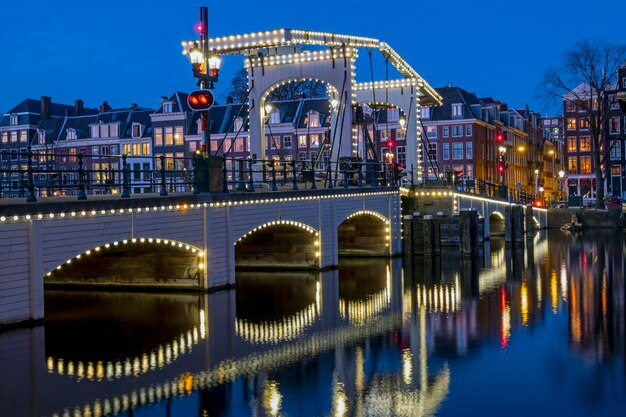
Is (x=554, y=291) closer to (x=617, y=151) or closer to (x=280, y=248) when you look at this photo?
(x=280, y=248)

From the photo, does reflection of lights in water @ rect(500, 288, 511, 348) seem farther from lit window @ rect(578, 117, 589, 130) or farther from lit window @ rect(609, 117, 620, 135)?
lit window @ rect(578, 117, 589, 130)

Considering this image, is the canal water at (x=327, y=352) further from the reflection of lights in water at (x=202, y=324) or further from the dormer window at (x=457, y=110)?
the dormer window at (x=457, y=110)

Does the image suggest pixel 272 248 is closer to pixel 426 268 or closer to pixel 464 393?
pixel 426 268

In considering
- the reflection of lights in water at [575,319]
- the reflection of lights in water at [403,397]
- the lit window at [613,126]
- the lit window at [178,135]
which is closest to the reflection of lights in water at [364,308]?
the reflection of lights in water at [575,319]

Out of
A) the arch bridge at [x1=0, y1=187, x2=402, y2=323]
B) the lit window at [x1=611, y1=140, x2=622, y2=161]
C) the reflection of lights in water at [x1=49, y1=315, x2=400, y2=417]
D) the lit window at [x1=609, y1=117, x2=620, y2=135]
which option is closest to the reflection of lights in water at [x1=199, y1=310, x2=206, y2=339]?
the reflection of lights in water at [x1=49, y1=315, x2=400, y2=417]

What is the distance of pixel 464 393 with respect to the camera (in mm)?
12094

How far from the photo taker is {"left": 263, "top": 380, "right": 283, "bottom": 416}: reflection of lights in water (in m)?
11.2

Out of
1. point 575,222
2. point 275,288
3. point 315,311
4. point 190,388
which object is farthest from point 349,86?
point 575,222

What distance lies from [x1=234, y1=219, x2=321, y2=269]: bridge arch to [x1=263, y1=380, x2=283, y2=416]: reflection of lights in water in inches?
607

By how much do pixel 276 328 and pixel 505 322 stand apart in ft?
16.9

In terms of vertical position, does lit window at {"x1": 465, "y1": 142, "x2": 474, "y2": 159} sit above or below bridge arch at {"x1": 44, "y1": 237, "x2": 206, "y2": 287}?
above

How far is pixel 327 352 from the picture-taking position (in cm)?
1505

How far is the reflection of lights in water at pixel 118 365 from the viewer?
44.5 ft

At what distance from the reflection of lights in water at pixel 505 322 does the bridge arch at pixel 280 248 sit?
301 inches
